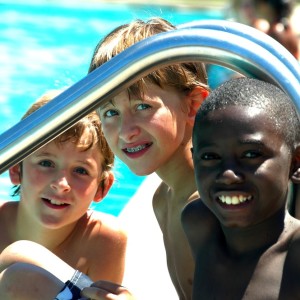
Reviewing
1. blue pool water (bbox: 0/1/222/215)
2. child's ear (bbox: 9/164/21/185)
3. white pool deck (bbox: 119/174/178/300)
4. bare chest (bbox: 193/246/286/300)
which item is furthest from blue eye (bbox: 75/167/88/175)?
blue pool water (bbox: 0/1/222/215)

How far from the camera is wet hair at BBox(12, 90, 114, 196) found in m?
3.42

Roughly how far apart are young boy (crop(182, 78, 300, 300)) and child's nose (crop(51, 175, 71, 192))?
3.50 feet

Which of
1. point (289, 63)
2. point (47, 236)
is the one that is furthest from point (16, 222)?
point (289, 63)

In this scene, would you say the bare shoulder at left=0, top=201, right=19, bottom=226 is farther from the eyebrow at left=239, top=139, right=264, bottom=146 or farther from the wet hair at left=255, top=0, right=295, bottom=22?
the wet hair at left=255, top=0, right=295, bottom=22

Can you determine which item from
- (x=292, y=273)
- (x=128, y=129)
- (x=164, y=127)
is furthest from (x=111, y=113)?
(x=292, y=273)

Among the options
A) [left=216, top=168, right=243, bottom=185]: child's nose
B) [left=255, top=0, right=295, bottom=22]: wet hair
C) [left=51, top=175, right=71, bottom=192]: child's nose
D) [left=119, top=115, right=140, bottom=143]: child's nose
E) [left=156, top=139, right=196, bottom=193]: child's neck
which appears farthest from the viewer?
[left=255, top=0, right=295, bottom=22]: wet hair

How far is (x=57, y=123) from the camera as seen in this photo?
236 cm

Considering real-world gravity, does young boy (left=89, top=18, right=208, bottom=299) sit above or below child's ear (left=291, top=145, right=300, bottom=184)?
above

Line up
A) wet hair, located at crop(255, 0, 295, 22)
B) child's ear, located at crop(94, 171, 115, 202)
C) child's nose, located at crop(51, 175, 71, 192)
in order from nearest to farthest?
child's nose, located at crop(51, 175, 71, 192), child's ear, located at crop(94, 171, 115, 202), wet hair, located at crop(255, 0, 295, 22)

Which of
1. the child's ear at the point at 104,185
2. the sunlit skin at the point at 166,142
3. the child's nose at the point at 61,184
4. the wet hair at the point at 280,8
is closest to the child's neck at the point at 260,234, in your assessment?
the sunlit skin at the point at 166,142

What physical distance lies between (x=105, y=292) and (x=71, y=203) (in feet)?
2.85

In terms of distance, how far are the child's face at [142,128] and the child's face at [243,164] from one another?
0.78 meters

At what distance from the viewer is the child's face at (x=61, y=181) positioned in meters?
3.43

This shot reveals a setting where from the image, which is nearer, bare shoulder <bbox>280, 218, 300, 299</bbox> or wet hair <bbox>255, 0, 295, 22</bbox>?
bare shoulder <bbox>280, 218, 300, 299</bbox>
